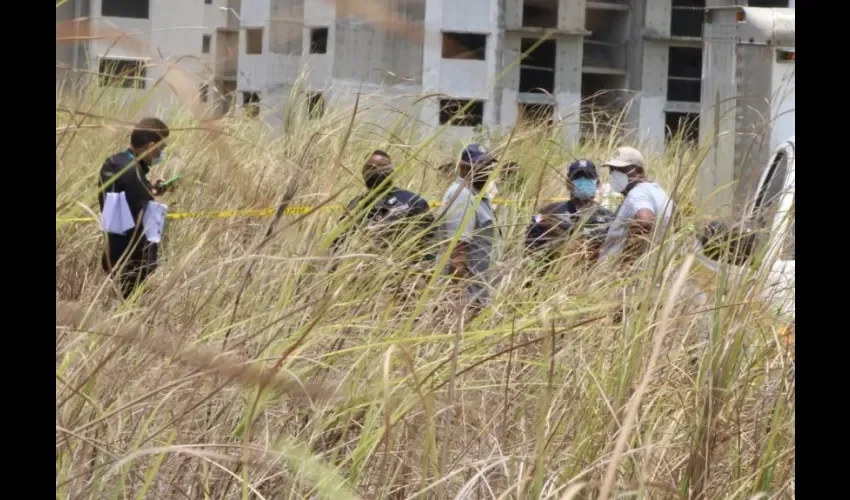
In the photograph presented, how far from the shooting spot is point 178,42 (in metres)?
1.85

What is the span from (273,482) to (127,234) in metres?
3.61

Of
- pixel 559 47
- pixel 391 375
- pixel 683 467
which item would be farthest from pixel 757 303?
pixel 559 47

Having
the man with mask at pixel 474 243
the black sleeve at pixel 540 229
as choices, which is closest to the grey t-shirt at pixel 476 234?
the man with mask at pixel 474 243

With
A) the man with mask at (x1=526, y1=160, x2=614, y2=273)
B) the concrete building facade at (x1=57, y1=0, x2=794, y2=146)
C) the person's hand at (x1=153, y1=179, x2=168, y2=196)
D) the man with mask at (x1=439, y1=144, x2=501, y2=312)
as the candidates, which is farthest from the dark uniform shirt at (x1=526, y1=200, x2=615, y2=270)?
the person's hand at (x1=153, y1=179, x2=168, y2=196)

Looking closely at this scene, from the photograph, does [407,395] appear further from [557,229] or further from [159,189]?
[159,189]

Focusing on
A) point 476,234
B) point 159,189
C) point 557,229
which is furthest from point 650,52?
point 476,234

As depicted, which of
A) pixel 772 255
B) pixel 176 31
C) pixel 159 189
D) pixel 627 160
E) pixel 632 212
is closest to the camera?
pixel 176 31

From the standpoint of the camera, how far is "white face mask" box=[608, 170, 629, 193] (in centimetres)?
546

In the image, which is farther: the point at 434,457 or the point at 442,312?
the point at 442,312

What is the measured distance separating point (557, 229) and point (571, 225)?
0.12 meters

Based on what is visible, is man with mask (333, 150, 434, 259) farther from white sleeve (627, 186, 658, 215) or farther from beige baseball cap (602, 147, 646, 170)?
Answer: beige baseball cap (602, 147, 646, 170)

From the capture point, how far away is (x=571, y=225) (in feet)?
11.8
